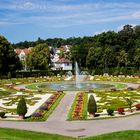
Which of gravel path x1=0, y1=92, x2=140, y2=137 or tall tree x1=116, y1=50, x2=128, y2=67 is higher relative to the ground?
tall tree x1=116, y1=50, x2=128, y2=67

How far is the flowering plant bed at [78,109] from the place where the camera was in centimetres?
3805

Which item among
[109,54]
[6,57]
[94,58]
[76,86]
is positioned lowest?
[76,86]

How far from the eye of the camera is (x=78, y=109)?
43188 mm

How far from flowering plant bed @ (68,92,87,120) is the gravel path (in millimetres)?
1091

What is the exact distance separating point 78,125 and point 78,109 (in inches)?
366

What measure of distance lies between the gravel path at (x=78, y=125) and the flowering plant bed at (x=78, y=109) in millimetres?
1091

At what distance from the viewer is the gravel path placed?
101 feet

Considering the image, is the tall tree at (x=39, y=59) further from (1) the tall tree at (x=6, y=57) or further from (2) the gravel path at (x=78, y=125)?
(2) the gravel path at (x=78, y=125)

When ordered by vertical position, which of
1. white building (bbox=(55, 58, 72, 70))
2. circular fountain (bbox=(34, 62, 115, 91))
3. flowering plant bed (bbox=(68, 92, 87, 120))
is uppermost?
white building (bbox=(55, 58, 72, 70))

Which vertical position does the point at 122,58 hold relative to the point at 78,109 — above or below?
above

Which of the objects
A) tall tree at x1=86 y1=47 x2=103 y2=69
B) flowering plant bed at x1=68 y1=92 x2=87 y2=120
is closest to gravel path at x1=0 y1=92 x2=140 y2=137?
flowering plant bed at x1=68 y1=92 x2=87 y2=120

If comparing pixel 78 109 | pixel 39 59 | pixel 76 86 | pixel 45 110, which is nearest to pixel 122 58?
pixel 39 59

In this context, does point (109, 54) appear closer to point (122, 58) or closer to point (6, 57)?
point (122, 58)

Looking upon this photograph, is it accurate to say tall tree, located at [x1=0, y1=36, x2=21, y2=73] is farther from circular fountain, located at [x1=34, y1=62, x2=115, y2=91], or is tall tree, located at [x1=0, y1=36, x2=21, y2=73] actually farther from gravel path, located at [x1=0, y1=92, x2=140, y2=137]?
gravel path, located at [x1=0, y1=92, x2=140, y2=137]
